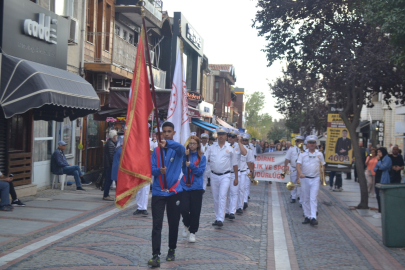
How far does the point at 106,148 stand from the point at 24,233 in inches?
Answer: 219

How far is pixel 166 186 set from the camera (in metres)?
6.80

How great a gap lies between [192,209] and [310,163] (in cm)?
389

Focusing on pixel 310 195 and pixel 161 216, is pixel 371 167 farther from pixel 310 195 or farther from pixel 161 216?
pixel 161 216

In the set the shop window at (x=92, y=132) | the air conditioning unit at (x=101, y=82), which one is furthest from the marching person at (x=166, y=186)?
the shop window at (x=92, y=132)

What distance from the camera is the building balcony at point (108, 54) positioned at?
19219mm

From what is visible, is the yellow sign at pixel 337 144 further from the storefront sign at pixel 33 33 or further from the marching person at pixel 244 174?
the storefront sign at pixel 33 33

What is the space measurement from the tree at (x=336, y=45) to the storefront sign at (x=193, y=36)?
844 inches

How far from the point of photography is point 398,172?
44.4 ft

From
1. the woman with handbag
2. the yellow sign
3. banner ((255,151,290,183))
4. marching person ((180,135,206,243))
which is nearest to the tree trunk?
banner ((255,151,290,183))

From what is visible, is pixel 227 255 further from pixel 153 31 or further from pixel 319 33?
pixel 153 31

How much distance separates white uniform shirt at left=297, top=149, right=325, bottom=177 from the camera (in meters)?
11.3

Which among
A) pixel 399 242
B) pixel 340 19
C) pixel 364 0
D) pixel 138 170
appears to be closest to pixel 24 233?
pixel 138 170

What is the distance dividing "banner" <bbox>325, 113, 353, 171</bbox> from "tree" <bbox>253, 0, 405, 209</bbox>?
559 centimetres

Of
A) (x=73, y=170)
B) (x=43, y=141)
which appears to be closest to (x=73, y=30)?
(x=43, y=141)
